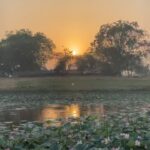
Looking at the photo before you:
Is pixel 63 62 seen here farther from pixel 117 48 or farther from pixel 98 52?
pixel 117 48

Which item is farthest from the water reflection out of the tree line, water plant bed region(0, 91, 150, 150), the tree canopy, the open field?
the tree canopy

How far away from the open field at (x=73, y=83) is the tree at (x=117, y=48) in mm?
159

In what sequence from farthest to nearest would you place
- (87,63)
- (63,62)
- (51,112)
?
(87,63) < (63,62) < (51,112)

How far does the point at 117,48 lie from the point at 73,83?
684 mm

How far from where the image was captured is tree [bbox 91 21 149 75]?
6.59 meters

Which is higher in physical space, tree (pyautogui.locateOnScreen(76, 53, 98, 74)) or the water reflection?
tree (pyautogui.locateOnScreen(76, 53, 98, 74))

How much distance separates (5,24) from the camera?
6555 mm

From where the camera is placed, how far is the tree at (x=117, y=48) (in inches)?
259

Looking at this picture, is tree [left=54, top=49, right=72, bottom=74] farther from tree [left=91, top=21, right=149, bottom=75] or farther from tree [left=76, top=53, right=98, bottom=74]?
tree [left=91, top=21, right=149, bottom=75]

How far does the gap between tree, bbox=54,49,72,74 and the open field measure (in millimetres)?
114

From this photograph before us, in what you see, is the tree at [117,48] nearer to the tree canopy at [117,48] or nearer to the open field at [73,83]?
the tree canopy at [117,48]

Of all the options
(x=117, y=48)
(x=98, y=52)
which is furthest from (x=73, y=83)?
(x=117, y=48)

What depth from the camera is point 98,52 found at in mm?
6598

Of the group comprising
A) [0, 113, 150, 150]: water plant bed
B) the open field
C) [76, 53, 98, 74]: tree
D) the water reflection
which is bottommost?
the water reflection
